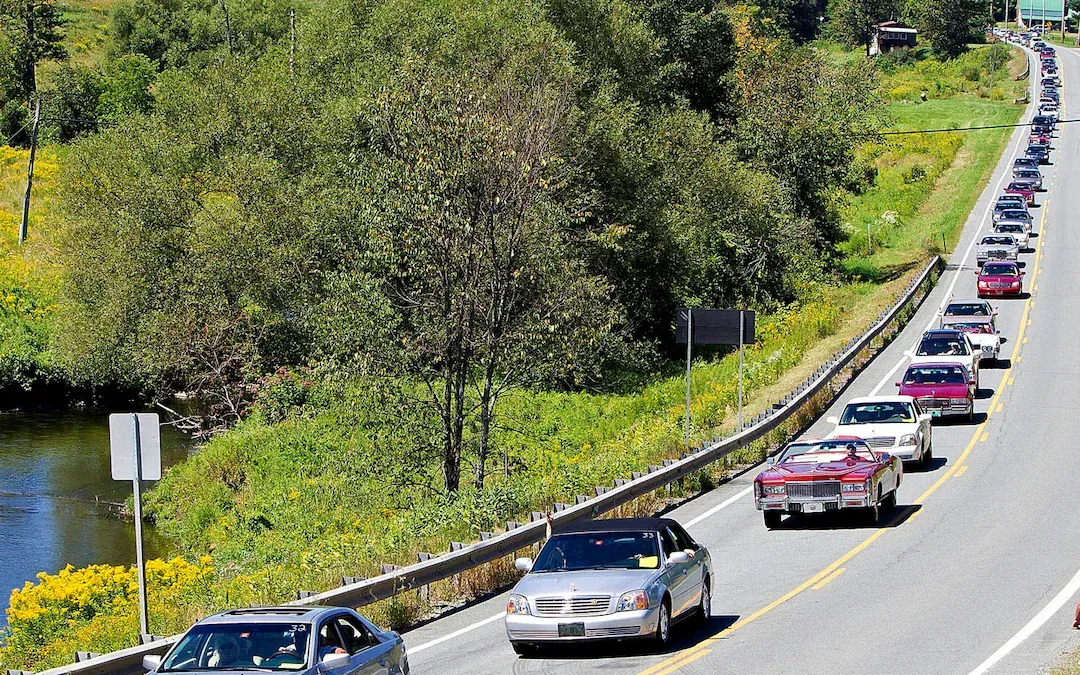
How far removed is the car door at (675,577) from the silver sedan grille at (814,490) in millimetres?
6938

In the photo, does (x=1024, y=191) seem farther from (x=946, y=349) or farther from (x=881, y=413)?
(x=881, y=413)

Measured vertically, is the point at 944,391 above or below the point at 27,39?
below

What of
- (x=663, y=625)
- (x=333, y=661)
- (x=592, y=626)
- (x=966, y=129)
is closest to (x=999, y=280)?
(x=663, y=625)

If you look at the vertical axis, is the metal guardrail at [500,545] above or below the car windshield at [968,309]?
below

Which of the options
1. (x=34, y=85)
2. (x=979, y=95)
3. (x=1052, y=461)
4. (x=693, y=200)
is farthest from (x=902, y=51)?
(x=1052, y=461)

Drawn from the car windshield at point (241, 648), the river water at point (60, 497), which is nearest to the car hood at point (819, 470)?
the car windshield at point (241, 648)

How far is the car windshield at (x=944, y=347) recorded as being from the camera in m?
40.2

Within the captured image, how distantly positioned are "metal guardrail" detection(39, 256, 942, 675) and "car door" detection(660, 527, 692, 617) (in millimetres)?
3113

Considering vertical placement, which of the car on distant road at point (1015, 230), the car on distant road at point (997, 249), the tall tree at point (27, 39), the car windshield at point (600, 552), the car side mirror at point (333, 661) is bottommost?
the car windshield at point (600, 552)

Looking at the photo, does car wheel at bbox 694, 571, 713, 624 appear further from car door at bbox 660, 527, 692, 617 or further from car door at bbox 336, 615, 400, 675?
car door at bbox 336, 615, 400, 675

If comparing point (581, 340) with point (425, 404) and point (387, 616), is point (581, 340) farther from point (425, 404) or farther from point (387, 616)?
point (387, 616)

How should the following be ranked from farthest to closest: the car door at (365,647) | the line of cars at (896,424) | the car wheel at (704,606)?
the line of cars at (896,424)
the car wheel at (704,606)
the car door at (365,647)

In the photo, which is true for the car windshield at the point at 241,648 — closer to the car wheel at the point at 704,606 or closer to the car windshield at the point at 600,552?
the car windshield at the point at 600,552

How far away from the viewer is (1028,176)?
89.9 m
